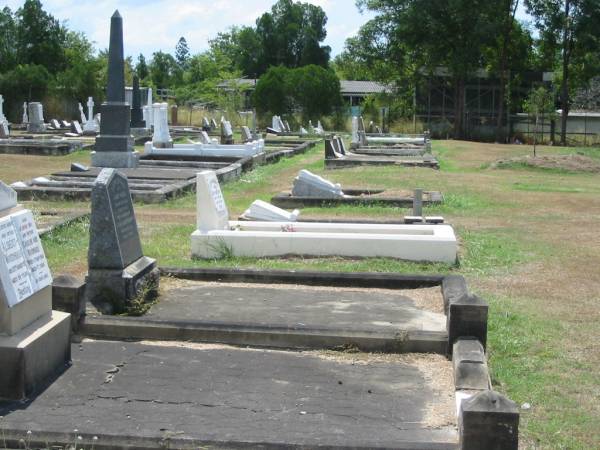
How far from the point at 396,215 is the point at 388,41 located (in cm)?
3888

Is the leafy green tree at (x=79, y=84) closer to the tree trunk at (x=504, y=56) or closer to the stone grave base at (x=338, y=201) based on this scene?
the tree trunk at (x=504, y=56)

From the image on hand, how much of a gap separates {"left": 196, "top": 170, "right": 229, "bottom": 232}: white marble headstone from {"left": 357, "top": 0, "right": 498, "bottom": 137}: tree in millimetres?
38925

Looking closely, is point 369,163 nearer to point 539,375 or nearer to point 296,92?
point 539,375

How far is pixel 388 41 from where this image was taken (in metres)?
50.8

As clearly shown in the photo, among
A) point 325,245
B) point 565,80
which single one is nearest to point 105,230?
point 325,245

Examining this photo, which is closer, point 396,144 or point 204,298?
point 204,298

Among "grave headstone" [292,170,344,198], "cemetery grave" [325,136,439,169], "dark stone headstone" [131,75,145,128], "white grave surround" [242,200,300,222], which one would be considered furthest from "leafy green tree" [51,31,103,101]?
"white grave surround" [242,200,300,222]

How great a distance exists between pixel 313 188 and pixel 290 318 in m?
8.44

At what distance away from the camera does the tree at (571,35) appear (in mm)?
44719

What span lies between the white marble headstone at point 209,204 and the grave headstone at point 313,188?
539 cm

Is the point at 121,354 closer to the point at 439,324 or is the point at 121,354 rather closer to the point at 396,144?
the point at 439,324

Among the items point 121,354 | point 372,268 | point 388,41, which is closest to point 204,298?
point 121,354

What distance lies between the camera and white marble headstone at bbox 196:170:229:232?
9.14 meters

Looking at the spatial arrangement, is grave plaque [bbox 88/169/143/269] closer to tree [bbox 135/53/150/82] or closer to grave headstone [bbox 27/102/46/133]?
grave headstone [bbox 27/102/46/133]
